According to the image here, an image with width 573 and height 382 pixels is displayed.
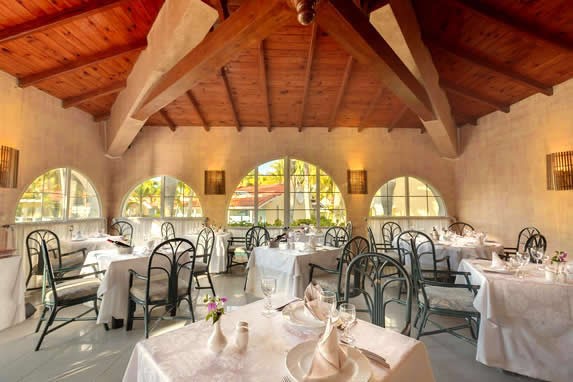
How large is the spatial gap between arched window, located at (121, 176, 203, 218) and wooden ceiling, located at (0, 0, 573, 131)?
5.36 feet

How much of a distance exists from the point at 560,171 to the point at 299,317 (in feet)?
17.7

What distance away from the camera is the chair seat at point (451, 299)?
2545mm

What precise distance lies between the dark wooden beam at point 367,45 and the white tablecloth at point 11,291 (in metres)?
4.28

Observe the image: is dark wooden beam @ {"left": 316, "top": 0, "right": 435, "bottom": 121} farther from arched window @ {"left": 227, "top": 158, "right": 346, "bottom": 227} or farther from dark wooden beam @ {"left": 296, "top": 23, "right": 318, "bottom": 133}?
arched window @ {"left": 227, "top": 158, "right": 346, "bottom": 227}

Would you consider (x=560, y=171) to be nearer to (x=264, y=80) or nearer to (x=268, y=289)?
(x=264, y=80)

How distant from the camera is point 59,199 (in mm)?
5383

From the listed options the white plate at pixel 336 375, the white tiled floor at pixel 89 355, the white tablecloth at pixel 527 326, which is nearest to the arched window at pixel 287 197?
the white tiled floor at pixel 89 355

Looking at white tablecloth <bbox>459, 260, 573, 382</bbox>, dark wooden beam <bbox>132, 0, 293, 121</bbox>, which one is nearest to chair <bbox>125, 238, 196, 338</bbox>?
dark wooden beam <bbox>132, 0, 293, 121</bbox>

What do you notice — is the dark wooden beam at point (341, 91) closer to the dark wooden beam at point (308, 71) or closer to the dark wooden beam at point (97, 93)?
the dark wooden beam at point (308, 71)

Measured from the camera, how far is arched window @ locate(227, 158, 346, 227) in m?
7.10

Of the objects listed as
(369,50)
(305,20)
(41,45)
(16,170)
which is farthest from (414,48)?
(16,170)

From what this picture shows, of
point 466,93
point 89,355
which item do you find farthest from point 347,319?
point 466,93

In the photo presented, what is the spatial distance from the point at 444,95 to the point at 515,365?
4.79 meters

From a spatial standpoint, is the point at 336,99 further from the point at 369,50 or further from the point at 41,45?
the point at 41,45
